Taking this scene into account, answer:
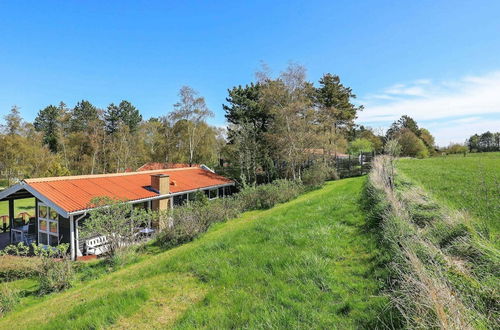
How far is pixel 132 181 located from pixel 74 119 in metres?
39.3

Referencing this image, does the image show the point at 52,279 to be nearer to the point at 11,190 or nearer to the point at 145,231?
the point at 145,231

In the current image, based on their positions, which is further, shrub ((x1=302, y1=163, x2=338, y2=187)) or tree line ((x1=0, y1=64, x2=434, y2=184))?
tree line ((x1=0, y1=64, x2=434, y2=184))

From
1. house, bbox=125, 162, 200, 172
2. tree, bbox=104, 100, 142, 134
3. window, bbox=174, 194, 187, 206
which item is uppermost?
tree, bbox=104, 100, 142, 134

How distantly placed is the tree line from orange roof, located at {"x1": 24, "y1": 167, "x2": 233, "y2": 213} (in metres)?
5.91

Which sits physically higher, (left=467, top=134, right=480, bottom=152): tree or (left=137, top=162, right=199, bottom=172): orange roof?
(left=467, top=134, right=480, bottom=152): tree

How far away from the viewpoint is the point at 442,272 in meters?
2.92

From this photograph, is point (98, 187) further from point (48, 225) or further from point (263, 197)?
point (263, 197)

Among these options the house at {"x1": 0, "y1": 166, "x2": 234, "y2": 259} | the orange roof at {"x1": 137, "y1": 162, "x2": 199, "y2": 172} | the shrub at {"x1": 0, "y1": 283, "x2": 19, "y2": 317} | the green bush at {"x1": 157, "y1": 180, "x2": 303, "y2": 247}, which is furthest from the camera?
the orange roof at {"x1": 137, "y1": 162, "x2": 199, "y2": 172}

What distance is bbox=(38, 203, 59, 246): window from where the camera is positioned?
12.3 m

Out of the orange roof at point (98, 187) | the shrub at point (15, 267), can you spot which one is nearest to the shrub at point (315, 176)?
the orange roof at point (98, 187)

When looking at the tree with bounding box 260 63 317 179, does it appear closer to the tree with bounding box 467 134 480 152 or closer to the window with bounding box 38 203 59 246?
the window with bounding box 38 203 59 246

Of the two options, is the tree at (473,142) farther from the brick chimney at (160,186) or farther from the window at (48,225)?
the window at (48,225)

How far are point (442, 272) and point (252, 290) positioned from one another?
7.92ft

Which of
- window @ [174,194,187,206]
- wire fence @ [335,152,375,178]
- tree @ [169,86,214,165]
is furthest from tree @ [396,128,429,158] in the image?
window @ [174,194,187,206]
